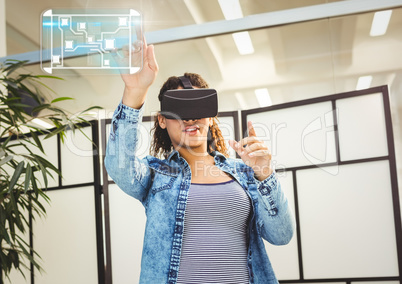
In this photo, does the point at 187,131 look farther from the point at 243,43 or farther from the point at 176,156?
the point at 243,43

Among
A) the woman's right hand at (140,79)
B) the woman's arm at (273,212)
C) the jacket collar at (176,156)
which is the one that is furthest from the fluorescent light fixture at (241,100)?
the woman's right hand at (140,79)

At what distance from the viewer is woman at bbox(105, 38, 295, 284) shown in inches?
38.2

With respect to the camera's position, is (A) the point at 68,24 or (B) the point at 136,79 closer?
(B) the point at 136,79

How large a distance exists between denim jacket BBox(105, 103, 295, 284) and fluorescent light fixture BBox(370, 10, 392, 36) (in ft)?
4.74

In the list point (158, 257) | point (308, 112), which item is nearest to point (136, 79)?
point (158, 257)

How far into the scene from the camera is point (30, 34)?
2762mm

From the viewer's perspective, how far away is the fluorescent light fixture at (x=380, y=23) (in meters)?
2.25

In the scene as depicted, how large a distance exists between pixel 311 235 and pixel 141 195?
1356 millimetres

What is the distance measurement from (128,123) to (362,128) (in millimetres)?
1513

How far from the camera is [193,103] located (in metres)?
0.96

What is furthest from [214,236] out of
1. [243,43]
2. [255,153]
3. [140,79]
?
[243,43]

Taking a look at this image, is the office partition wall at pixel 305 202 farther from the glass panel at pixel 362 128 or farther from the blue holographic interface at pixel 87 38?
the blue holographic interface at pixel 87 38

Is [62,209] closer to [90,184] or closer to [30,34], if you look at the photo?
[90,184]

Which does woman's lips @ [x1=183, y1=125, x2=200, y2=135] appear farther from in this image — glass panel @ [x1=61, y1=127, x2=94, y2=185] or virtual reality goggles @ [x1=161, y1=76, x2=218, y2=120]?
glass panel @ [x1=61, y1=127, x2=94, y2=185]
